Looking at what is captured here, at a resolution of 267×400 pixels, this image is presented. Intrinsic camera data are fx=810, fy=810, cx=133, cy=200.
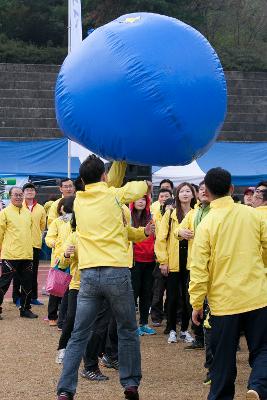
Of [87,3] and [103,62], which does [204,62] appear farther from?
[87,3]

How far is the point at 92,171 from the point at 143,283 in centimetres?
402

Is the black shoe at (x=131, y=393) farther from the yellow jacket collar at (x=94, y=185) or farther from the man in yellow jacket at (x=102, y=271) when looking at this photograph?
the yellow jacket collar at (x=94, y=185)

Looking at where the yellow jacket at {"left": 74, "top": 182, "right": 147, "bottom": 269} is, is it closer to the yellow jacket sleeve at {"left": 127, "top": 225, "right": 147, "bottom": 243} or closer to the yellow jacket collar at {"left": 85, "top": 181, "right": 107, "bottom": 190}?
the yellow jacket collar at {"left": 85, "top": 181, "right": 107, "bottom": 190}

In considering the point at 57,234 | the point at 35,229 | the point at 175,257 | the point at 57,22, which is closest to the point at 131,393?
the point at 175,257

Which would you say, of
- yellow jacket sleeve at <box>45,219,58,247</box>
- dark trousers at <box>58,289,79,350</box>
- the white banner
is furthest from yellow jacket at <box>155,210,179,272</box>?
the white banner

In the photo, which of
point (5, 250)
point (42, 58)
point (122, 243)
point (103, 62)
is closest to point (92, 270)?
point (122, 243)

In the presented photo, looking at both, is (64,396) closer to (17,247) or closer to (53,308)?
(53,308)

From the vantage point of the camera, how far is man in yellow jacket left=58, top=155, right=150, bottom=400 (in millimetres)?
6461

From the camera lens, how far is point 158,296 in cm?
1145

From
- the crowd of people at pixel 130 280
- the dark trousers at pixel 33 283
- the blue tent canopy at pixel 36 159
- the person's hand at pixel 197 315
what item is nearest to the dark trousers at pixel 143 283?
the crowd of people at pixel 130 280

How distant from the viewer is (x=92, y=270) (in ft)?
21.3

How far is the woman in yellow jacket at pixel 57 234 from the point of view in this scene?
390 inches

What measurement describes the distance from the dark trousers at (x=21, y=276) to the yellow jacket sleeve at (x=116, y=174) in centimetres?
538

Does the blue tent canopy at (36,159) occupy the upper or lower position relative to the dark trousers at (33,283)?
upper
